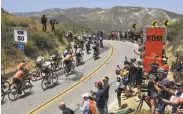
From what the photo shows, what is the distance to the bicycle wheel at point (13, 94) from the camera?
2041 centimetres

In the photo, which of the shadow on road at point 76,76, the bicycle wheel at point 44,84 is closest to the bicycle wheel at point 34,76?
the bicycle wheel at point 44,84

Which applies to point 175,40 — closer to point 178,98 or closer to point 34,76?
point 34,76

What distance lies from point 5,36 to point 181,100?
25679 mm

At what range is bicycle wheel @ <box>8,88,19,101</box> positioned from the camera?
20.4 metres

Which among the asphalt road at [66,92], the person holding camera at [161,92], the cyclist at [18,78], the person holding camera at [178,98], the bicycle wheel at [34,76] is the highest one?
the person holding camera at [178,98]

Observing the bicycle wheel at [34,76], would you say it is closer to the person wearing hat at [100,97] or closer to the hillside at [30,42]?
the hillside at [30,42]

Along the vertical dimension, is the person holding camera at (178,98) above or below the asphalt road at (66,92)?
above

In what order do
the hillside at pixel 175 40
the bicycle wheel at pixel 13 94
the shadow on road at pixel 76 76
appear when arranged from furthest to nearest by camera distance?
the hillside at pixel 175 40 → the shadow on road at pixel 76 76 → the bicycle wheel at pixel 13 94

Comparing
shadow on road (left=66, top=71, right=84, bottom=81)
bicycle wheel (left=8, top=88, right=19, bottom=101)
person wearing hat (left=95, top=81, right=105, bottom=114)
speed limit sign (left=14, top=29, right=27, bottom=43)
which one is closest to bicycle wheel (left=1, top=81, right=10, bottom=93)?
bicycle wheel (left=8, top=88, right=19, bottom=101)

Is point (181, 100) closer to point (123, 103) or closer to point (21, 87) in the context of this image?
point (123, 103)

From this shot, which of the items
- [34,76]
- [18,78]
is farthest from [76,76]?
[18,78]

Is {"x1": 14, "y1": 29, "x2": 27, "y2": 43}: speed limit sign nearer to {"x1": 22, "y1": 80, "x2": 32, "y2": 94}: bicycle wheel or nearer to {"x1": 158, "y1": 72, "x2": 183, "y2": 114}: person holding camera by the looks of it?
{"x1": 22, "y1": 80, "x2": 32, "y2": 94}: bicycle wheel

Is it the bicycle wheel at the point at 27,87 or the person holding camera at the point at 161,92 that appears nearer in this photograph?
the person holding camera at the point at 161,92

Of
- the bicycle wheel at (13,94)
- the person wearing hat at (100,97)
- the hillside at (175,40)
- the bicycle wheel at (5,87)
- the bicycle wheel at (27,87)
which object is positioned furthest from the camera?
the hillside at (175,40)
